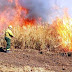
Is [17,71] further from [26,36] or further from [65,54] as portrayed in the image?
[26,36]

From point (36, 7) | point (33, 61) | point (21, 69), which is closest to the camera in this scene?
point (21, 69)

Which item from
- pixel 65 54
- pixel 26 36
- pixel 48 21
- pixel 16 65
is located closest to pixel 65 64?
pixel 65 54

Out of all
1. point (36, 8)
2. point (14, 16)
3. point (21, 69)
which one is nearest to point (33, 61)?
point (21, 69)

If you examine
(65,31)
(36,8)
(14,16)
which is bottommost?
(65,31)

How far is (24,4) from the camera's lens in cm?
1492

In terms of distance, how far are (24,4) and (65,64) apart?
743cm

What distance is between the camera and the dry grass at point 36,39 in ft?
35.3

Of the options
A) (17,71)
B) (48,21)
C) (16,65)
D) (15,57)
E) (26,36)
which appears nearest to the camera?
(17,71)

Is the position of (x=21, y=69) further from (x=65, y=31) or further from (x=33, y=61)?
(x=65, y=31)

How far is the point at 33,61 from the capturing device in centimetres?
885

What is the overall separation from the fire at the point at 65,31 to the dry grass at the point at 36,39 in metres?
0.26

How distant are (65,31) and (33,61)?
290 centimetres

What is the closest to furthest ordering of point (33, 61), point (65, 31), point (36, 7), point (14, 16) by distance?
point (33, 61), point (65, 31), point (36, 7), point (14, 16)

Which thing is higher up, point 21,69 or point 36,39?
point 36,39
